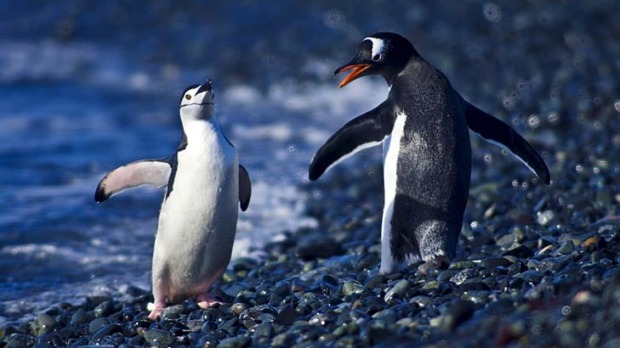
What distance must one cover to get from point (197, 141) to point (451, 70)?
807 centimetres

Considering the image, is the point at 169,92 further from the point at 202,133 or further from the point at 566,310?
the point at 566,310

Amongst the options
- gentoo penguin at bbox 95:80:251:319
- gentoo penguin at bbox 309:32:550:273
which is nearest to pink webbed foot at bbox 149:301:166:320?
gentoo penguin at bbox 95:80:251:319

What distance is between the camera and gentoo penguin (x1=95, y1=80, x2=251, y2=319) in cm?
596

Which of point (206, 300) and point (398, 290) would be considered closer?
point (398, 290)

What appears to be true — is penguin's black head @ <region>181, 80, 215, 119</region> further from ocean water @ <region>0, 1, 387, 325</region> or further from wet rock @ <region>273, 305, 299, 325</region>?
ocean water @ <region>0, 1, 387, 325</region>

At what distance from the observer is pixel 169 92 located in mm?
14781

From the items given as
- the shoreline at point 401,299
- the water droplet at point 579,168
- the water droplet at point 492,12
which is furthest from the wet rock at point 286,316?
the water droplet at point 492,12

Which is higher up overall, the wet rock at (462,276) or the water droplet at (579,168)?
the water droplet at (579,168)

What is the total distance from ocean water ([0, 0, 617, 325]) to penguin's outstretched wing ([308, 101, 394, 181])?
1.81 metres

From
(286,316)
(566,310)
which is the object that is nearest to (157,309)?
(286,316)

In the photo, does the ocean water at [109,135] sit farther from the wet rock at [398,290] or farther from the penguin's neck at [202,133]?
the wet rock at [398,290]

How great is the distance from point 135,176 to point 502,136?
2216mm

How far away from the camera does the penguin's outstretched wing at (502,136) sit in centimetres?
617

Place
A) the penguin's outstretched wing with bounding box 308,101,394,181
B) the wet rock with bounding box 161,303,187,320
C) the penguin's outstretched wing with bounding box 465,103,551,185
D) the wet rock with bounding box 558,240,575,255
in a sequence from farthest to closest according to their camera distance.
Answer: the penguin's outstretched wing with bounding box 465,103,551,185 → the penguin's outstretched wing with bounding box 308,101,394,181 → the wet rock with bounding box 161,303,187,320 → the wet rock with bounding box 558,240,575,255
